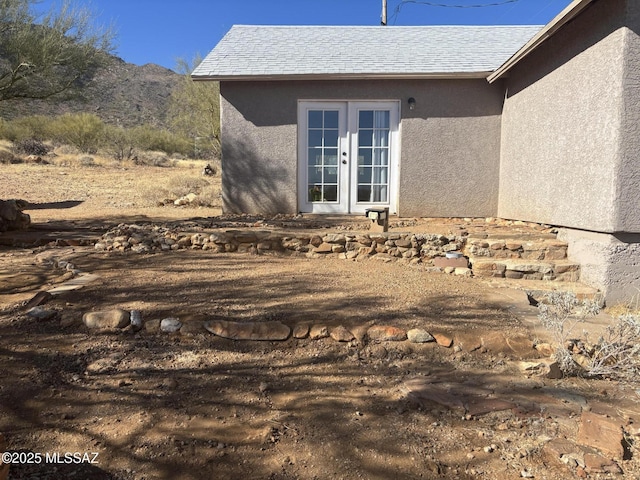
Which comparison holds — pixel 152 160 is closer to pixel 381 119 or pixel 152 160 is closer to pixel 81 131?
pixel 81 131

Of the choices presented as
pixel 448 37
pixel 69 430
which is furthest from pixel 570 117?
pixel 69 430

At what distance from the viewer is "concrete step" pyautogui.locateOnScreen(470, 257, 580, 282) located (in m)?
5.71

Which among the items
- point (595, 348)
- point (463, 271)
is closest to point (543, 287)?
point (463, 271)

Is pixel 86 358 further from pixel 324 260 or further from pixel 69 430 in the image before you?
pixel 324 260

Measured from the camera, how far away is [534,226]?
7016mm

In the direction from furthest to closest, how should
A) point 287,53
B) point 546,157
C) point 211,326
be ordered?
point 287,53 → point 546,157 → point 211,326

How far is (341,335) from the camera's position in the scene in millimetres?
3580

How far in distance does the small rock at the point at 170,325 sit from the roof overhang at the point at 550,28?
17.0 ft

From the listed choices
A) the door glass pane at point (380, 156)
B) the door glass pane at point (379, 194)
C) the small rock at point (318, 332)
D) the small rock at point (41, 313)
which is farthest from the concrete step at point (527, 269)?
the small rock at point (41, 313)

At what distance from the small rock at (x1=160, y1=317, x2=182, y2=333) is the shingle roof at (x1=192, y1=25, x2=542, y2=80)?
579 cm

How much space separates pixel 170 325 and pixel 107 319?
0.49 m

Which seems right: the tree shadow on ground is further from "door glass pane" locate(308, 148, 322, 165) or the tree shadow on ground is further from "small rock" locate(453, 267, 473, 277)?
"door glass pane" locate(308, 148, 322, 165)

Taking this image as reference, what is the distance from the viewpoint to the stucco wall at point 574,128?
503cm

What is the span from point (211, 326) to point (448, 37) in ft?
28.9
